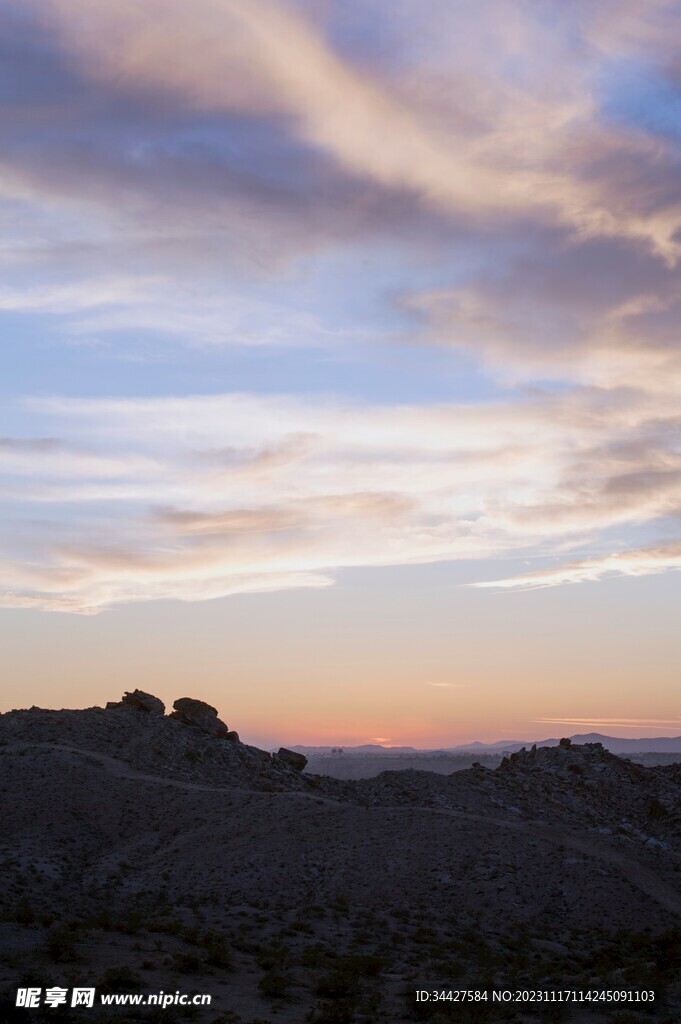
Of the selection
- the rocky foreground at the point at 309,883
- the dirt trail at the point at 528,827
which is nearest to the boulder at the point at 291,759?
the rocky foreground at the point at 309,883

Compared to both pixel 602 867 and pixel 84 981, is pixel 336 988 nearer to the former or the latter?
pixel 84 981

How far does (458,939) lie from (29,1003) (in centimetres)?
1742

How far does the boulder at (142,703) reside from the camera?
64000mm

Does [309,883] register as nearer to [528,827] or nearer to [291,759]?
[528,827]

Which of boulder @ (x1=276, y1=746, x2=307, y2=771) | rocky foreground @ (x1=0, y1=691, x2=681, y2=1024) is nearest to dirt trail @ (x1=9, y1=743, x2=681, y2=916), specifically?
rocky foreground @ (x1=0, y1=691, x2=681, y2=1024)

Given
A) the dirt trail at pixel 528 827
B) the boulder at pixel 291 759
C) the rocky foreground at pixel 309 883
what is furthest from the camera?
the boulder at pixel 291 759

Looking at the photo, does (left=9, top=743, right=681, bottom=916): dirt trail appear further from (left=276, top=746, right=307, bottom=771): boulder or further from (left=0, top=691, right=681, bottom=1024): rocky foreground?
(left=276, top=746, right=307, bottom=771): boulder

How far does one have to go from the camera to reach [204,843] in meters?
39.8

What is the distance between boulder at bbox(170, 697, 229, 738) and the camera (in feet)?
206

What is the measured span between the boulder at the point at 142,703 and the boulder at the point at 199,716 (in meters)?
1.31

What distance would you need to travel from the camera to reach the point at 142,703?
64.6 meters

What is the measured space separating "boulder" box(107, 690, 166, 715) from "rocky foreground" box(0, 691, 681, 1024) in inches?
151

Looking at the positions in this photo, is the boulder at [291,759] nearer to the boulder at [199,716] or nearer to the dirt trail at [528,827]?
the boulder at [199,716]

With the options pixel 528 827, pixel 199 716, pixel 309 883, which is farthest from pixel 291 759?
pixel 309 883
